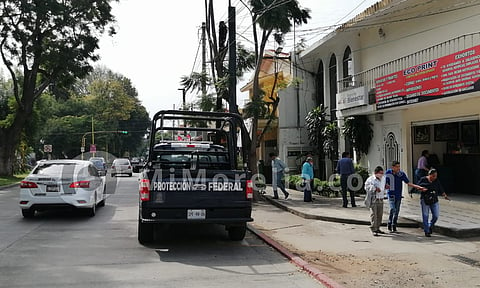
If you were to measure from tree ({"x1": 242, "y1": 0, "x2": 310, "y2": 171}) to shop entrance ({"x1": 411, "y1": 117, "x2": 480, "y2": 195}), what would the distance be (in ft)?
18.1

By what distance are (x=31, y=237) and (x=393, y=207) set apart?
25.3ft

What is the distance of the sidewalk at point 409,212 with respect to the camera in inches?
401

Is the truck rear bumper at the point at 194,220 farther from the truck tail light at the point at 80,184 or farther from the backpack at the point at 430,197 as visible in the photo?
the truck tail light at the point at 80,184

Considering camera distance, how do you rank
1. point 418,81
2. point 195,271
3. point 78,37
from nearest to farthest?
point 195,271 → point 418,81 → point 78,37

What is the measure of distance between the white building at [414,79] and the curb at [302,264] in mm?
5919

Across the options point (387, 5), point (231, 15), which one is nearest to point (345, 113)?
point (387, 5)

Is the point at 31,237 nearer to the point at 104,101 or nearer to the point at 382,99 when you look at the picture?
the point at 382,99

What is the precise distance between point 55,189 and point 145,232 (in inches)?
158

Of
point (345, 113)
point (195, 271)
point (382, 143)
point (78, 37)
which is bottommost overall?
point (195, 271)

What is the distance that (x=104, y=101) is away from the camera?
231 ft

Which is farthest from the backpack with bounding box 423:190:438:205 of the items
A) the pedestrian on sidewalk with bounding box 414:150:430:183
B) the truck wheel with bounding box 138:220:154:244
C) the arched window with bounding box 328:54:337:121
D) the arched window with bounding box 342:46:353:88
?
the arched window with bounding box 328:54:337:121

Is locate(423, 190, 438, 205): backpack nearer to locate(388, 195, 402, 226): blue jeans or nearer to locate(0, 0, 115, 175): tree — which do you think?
locate(388, 195, 402, 226): blue jeans

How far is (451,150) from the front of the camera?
53.1ft

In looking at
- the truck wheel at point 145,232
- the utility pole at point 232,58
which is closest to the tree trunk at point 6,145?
the utility pole at point 232,58
